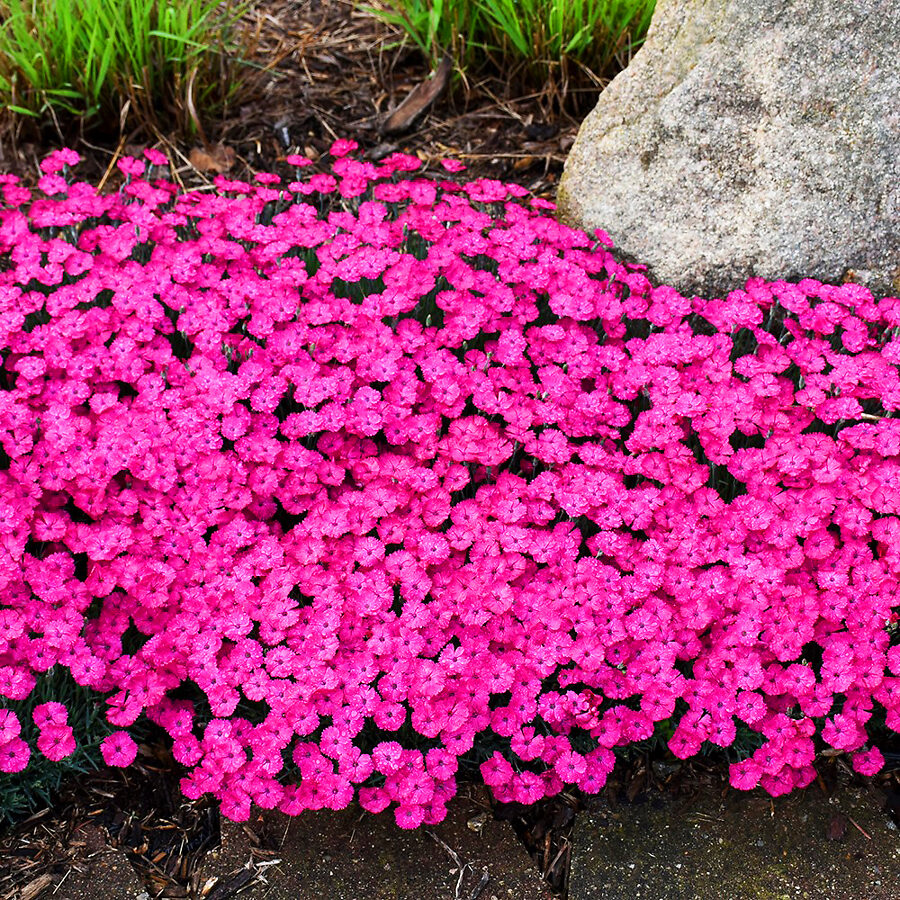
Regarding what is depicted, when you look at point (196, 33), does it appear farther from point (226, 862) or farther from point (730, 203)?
point (226, 862)

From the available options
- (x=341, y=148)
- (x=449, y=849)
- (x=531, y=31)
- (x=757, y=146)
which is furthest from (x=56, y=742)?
(x=531, y=31)

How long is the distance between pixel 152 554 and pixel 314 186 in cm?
160

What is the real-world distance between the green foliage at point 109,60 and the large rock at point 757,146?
1885 mm

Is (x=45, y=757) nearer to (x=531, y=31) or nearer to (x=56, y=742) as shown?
(x=56, y=742)

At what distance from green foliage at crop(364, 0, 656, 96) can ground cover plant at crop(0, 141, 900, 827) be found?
Result: 4.32 ft

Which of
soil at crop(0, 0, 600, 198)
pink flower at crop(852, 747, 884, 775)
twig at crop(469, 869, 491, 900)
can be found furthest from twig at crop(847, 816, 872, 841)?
soil at crop(0, 0, 600, 198)

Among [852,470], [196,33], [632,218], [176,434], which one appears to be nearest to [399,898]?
[176,434]

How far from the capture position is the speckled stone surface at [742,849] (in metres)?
2.48

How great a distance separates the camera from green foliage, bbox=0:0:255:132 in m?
4.17

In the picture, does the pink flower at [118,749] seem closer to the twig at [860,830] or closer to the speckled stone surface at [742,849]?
the speckled stone surface at [742,849]

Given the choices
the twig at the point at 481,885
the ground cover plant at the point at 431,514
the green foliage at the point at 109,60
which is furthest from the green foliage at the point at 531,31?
the twig at the point at 481,885

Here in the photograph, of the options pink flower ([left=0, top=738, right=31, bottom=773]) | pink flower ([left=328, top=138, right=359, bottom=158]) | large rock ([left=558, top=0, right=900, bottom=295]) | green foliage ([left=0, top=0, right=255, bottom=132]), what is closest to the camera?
pink flower ([left=0, top=738, right=31, bottom=773])

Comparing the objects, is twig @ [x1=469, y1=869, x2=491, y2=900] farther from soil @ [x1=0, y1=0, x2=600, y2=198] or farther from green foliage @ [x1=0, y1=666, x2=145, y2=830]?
soil @ [x1=0, y1=0, x2=600, y2=198]

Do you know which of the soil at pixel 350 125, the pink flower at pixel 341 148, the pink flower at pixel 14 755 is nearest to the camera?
the pink flower at pixel 14 755
